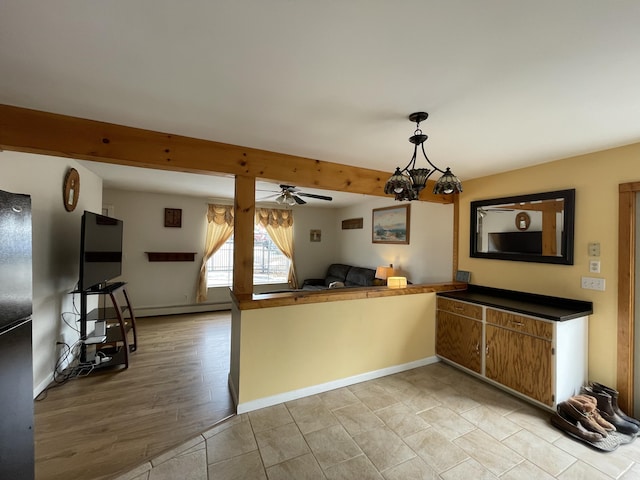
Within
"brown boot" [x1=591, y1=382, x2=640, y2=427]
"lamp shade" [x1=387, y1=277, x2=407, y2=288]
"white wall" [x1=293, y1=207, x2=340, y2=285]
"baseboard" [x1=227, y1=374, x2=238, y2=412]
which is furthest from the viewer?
"white wall" [x1=293, y1=207, x2=340, y2=285]

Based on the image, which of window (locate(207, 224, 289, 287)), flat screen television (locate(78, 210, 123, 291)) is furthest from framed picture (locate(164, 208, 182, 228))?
flat screen television (locate(78, 210, 123, 291))

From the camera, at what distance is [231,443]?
2008mm

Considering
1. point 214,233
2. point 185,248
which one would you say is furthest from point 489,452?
point 185,248

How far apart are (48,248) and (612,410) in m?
5.24

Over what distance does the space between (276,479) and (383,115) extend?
96.8 inches

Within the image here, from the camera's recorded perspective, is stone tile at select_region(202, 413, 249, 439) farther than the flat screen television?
No

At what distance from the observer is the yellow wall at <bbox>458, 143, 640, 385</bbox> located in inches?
94.7

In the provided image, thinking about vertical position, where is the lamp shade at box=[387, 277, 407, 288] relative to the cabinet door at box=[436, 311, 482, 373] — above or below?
above

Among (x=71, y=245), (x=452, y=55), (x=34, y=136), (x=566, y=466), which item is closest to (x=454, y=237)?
(x=566, y=466)

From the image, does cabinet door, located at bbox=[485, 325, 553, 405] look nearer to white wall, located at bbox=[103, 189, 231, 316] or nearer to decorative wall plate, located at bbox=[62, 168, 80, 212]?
decorative wall plate, located at bbox=[62, 168, 80, 212]

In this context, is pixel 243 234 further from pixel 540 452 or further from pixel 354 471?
pixel 540 452

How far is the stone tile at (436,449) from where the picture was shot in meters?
1.86

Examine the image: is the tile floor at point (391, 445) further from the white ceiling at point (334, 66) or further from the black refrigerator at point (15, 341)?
the white ceiling at point (334, 66)

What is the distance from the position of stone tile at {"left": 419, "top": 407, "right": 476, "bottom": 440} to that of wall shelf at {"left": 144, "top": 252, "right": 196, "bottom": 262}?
4762mm
